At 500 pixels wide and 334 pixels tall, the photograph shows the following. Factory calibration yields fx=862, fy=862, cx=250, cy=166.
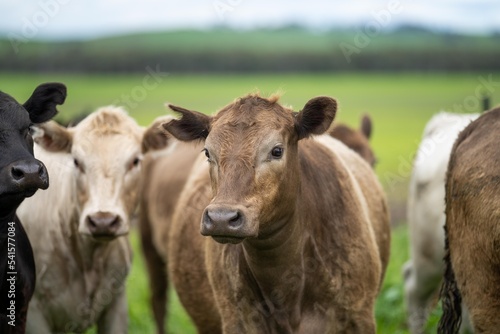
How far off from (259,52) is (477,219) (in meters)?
44.3

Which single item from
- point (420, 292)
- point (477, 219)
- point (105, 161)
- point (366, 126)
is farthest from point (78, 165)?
point (366, 126)

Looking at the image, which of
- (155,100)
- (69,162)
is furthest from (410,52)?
(69,162)

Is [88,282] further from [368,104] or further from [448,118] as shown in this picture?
[368,104]

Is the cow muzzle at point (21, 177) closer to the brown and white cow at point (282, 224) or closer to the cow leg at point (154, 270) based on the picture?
the brown and white cow at point (282, 224)

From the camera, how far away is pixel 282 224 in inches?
214

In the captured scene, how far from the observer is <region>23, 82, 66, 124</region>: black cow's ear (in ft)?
20.3

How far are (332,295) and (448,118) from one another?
14.0ft

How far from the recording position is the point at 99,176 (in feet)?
22.1

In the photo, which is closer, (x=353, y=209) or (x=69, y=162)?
(x=353, y=209)

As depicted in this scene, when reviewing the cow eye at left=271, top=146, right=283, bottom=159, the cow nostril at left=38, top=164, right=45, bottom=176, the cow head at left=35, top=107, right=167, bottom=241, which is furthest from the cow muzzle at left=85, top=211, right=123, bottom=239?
the cow eye at left=271, top=146, right=283, bottom=159

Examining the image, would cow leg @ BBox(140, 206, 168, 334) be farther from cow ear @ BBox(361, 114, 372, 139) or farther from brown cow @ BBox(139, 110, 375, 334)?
cow ear @ BBox(361, 114, 372, 139)

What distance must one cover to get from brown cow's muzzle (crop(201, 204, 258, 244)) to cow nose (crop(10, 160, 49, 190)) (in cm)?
111

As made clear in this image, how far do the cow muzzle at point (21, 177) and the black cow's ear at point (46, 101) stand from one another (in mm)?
1038

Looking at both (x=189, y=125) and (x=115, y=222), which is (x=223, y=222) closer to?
(x=189, y=125)
